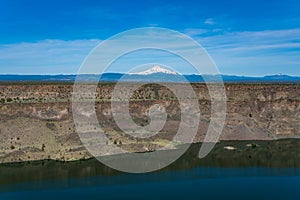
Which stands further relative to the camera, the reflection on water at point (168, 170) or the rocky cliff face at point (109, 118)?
the rocky cliff face at point (109, 118)

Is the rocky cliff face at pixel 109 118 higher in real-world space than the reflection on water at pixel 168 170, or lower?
higher

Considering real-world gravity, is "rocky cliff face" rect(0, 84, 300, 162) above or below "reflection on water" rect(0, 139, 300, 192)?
above

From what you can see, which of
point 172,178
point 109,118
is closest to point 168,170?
point 172,178

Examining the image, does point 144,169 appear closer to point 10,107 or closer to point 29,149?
point 29,149

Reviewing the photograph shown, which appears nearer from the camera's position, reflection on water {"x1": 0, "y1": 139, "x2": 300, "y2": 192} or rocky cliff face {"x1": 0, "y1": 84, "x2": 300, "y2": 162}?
reflection on water {"x1": 0, "y1": 139, "x2": 300, "y2": 192}
